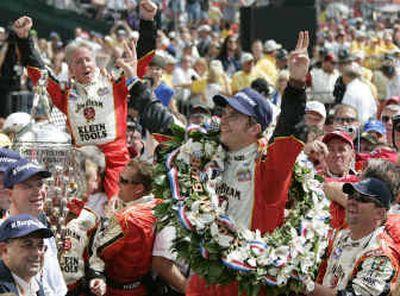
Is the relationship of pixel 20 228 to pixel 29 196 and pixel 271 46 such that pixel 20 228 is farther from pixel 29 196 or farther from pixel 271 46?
pixel 271 46

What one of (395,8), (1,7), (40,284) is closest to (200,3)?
(395,8)

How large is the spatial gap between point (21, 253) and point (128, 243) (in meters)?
1.78

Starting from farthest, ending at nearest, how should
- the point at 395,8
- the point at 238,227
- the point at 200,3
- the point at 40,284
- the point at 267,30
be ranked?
the point at 395,8 → the point at 200,3 → the point at 267,30 → the point at 238,227 → the point at 40,284

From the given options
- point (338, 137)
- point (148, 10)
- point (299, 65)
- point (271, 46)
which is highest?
point (299, 65)

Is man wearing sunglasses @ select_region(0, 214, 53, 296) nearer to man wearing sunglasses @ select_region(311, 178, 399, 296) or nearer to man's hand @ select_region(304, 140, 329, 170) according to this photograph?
man wearing sunglasses @ select_region(311, 178, 399, 296)

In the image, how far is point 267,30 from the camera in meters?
20.1

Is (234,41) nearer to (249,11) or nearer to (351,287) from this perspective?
(249,11)

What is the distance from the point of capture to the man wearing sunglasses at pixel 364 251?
256 inches

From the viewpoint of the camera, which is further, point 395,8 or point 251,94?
point 395,8

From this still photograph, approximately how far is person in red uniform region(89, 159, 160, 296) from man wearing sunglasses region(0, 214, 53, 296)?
1630mm

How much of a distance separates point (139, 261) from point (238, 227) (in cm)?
125

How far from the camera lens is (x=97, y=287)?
24.9 ft

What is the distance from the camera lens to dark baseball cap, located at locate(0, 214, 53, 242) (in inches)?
235

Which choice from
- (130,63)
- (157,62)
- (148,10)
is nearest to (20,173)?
(130,63)
